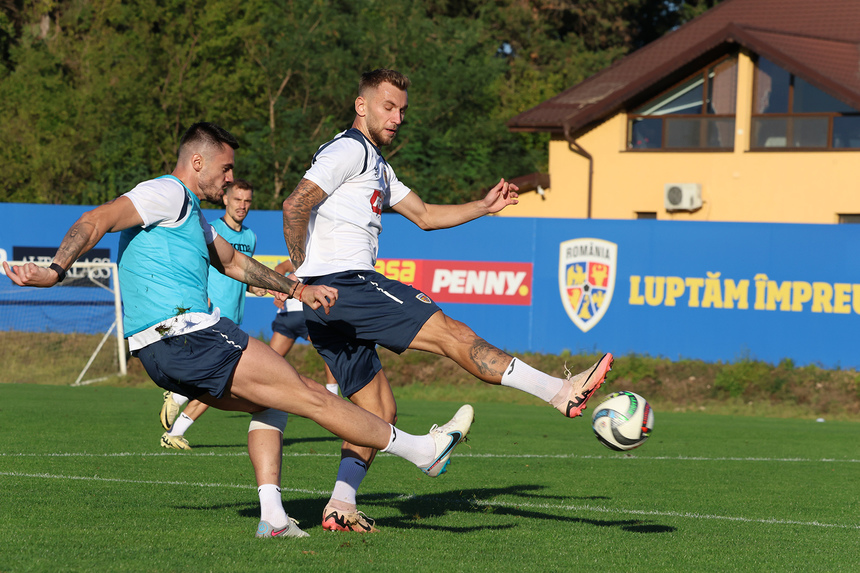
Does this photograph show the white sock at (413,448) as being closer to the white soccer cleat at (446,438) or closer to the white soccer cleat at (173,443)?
the white soccer cleat at (446,438)

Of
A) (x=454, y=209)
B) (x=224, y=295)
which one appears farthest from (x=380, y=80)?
(x=224, y=295)

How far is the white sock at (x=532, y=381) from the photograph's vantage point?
18.2 feet

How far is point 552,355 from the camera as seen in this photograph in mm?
17609

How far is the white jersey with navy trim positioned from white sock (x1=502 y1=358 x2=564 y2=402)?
3.35 feet

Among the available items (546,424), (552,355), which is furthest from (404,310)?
(552,355)

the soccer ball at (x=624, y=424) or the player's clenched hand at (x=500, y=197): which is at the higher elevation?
the player's clenched hand at (x=500, y=197)

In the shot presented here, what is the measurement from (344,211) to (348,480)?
156 centimetres

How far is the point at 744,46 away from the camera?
25469 millimetres

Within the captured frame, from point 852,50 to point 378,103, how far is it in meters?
24.9

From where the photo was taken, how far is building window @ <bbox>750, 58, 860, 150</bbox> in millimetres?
25016

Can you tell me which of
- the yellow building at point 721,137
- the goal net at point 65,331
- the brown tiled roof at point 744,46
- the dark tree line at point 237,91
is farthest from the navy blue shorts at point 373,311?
the dark tree line at point 237,91

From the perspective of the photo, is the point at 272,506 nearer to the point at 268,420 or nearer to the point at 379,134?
the point at 268,420

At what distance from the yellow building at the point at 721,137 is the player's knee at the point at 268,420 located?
21026 millimetres

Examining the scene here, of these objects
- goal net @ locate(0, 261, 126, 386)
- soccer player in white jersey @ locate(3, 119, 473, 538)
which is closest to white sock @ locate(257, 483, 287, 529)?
soccer player in white jersey @ locate(3, 119, 473, 538)
